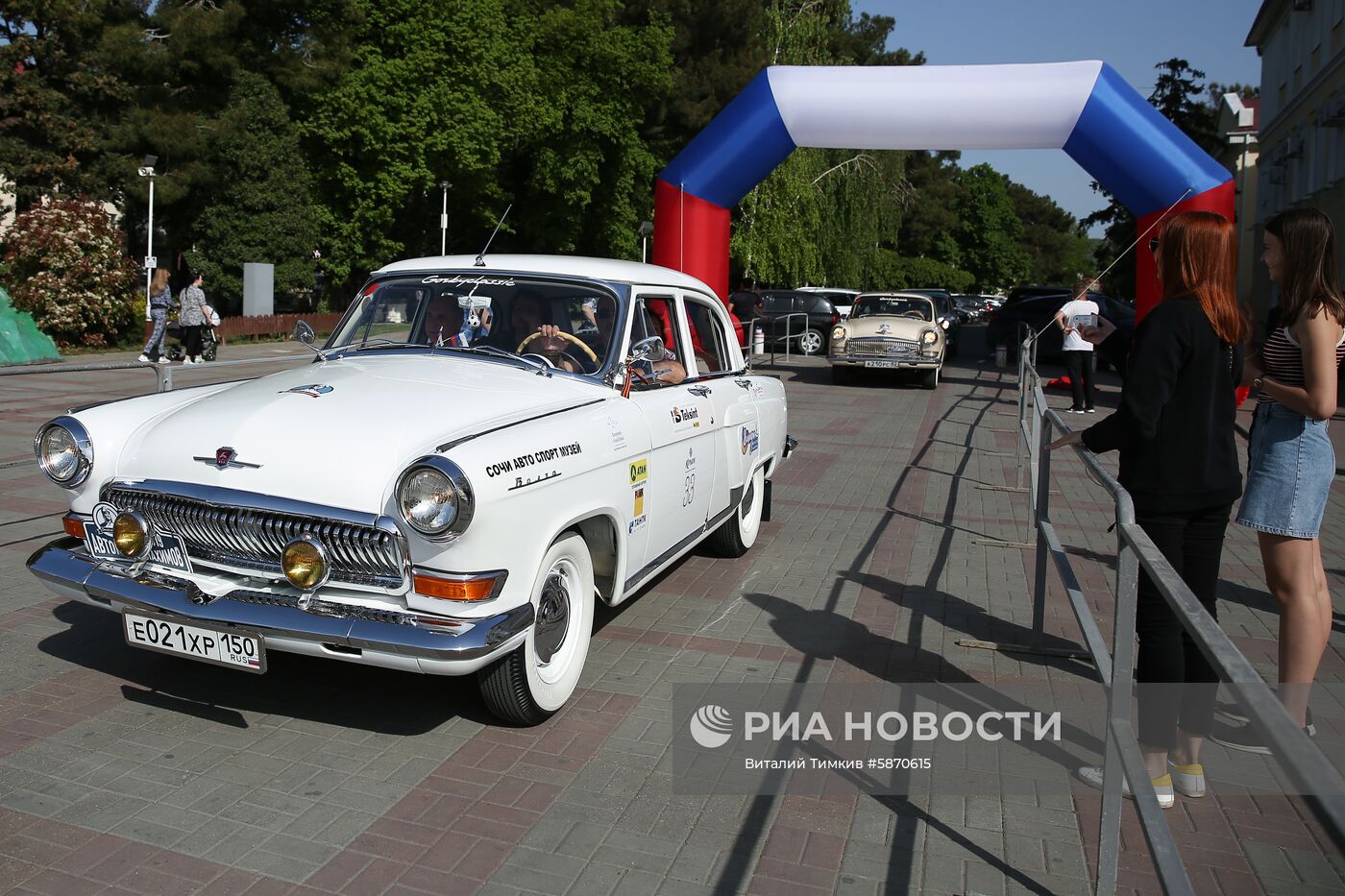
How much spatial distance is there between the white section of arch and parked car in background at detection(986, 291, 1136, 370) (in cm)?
1091

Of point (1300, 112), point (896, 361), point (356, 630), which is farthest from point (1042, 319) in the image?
point (356, 630)

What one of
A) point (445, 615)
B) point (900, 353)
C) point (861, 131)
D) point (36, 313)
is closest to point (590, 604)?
point (445, 615)

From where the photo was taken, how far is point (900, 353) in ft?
70.4

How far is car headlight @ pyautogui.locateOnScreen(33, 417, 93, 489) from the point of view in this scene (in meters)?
4.73

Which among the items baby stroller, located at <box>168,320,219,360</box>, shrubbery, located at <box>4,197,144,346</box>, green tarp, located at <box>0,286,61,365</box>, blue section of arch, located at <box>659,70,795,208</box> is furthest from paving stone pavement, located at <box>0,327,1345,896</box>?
shrubbery, located at <box>4,197,144,346</box>

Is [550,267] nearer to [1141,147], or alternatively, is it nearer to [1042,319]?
[1141,147]

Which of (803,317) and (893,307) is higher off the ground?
(893,307)

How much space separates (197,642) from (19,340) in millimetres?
20217

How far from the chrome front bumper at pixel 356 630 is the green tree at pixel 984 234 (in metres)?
102

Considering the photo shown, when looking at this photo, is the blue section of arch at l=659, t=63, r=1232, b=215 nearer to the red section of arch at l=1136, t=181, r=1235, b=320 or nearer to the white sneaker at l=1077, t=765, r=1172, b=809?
the red section of arch at l=1136, t=181, r=1235, b=320

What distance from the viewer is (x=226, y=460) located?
426cm

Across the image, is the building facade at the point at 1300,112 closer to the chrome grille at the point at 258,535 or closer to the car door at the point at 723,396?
the car door at the point at 723,396

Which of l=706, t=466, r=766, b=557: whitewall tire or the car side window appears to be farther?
l=706, t=466, r=766, b=557: whitewall tire

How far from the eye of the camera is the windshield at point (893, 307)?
22.8 metres
